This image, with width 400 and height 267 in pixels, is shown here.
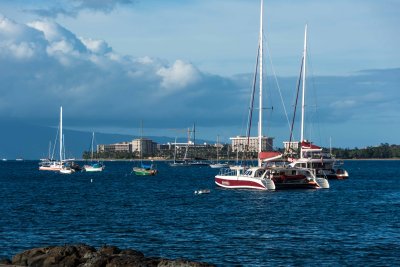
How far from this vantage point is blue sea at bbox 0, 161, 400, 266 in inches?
1557

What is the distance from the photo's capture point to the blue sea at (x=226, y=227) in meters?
39.5

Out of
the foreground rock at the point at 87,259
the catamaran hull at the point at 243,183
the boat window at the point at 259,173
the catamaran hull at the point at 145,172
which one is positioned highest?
the catamaran hull at the point at 145,172

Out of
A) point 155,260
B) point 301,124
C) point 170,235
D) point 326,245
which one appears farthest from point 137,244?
point 301,124

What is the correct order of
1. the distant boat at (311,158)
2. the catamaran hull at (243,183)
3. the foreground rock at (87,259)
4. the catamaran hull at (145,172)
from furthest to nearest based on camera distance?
1. the catamaran hull at (145,172)
2. the distant boat at (311,158)
3. the catamaran hull at (243,183)
4. the foreground rock at (87,259)

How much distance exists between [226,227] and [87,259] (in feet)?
71.3

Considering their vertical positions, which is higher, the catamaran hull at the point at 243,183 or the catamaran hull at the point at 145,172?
the catamaran hull at the point at 145,172

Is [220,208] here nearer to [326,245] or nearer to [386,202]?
[386,202]

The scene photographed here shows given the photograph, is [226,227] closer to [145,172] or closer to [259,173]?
[259,173]

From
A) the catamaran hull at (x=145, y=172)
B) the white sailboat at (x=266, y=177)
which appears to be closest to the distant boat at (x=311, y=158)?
the white sailboat at (x=266, y=177)

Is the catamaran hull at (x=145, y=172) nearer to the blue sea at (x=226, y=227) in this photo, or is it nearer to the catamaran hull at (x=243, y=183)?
the catamaran hull at (x=243, y=183)

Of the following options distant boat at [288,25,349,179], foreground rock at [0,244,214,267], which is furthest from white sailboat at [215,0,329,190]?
foreground rock at [0,244,214,267]

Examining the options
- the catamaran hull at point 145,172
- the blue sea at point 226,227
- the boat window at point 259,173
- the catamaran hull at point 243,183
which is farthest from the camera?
the catamaran hull at point 145,172

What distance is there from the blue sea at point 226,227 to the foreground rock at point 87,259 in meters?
6.51

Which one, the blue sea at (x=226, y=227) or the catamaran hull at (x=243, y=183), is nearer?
the blue sea at (x=226, y=227)
